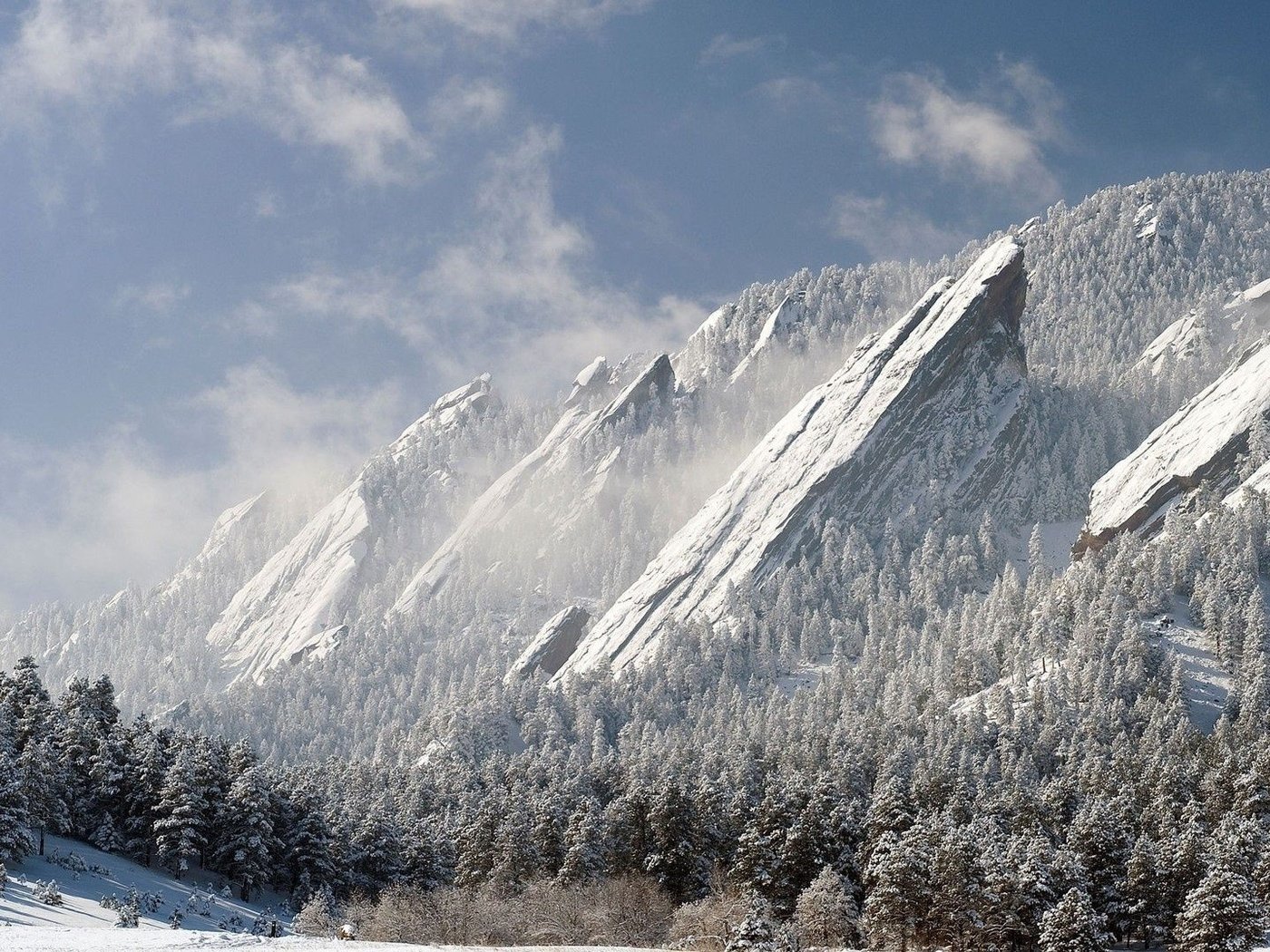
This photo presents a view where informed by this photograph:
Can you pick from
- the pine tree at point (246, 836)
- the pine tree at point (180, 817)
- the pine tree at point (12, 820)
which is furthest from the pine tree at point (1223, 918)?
the pine tree at point (12, 820)

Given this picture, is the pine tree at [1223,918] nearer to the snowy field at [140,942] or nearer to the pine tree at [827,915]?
the pine tree at [827,915]

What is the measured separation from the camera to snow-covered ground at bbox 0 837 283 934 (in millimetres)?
51747

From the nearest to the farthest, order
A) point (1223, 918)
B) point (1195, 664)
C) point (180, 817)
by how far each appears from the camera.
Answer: point (1223, 918) < point (180, 817) < point (1195, 664)

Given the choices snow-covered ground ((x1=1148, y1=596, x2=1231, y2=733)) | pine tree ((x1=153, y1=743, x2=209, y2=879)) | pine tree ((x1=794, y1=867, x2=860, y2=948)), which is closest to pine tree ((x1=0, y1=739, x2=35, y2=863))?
pine tree ((x1=153, y1=743, x2=209, y2=879))

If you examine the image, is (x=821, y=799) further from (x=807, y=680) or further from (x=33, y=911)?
(x=807, y=680)

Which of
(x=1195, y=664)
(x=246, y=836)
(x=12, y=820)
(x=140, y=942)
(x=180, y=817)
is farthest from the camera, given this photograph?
(x=1195, y=664)

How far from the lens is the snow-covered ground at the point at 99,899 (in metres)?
51.7

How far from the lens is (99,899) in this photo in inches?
2704

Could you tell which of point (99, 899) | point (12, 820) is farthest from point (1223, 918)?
point (12, 820)

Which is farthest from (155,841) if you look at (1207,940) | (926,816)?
(1207,940)

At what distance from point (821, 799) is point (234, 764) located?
4833 centimetres

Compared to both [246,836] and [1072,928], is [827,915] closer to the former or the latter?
[1072,928]

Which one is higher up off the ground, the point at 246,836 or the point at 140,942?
the point at 246,836

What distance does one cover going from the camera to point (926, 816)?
88.5 meters
